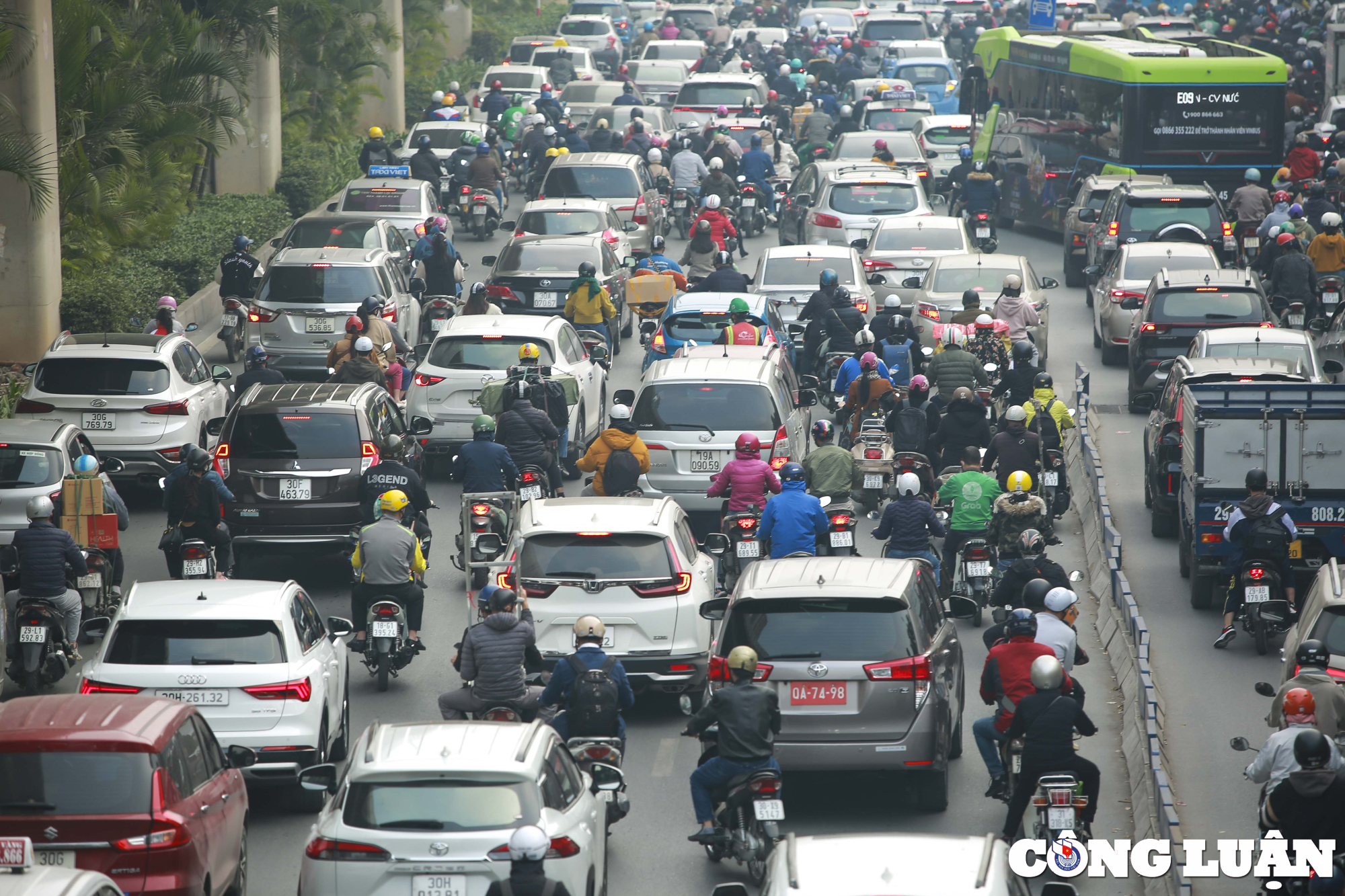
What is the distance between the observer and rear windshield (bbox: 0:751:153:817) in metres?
9.36

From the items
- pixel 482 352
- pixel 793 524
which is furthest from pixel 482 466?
pixel 482 352

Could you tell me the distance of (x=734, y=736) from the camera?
1112 centimetres

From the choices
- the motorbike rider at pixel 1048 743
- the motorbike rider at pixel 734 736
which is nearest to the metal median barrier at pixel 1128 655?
the motorbike rider at pixel 1048 743

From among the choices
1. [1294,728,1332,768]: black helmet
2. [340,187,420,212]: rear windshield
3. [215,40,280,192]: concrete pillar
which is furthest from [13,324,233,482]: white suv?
[215,40,280,192]: concrete pillar

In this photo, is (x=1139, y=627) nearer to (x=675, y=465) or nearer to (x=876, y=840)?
(x=675, y=465)

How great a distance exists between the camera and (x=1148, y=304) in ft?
78.1

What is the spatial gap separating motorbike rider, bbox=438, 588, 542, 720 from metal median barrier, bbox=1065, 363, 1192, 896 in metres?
3.88

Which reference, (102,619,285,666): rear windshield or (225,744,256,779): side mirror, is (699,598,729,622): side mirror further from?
(225,744,256,779): side mirror

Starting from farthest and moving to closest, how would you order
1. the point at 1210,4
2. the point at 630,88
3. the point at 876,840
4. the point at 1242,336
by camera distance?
the point at 1210,4 → the point at 630,88 → the point at 1242,336 → the point at 876,840

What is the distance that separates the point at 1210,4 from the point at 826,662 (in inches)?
2475

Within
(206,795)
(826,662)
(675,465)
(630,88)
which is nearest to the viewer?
(206,795)

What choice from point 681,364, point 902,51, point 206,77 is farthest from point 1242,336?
point 902,51

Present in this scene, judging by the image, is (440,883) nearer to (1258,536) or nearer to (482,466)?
(482,466)

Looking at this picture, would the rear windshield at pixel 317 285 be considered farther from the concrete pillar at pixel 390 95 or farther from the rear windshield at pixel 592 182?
the concrete pillar at pixel 390 95
